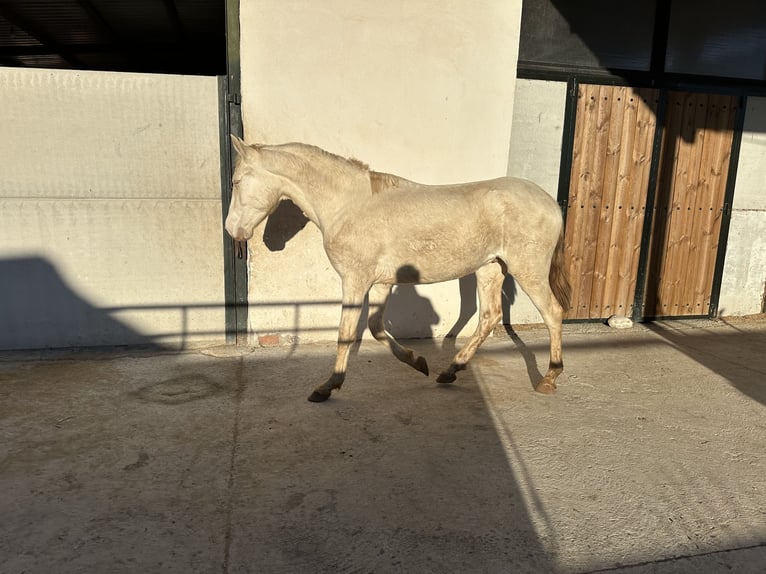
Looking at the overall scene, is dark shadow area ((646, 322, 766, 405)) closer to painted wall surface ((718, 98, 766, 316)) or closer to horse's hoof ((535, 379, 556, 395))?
painted wall surface ((718, 98, 766, 316))

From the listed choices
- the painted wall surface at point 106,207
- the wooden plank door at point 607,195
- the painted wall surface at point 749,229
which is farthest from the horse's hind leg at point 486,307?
the painted wall surface at point 749,229

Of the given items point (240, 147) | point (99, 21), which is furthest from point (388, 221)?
point (99, 21)

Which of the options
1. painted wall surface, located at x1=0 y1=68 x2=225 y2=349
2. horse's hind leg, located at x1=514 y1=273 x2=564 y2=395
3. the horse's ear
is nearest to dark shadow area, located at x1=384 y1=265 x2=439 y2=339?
horse's hind leg, located at x1=514 y1=273 x2=564 y2=395

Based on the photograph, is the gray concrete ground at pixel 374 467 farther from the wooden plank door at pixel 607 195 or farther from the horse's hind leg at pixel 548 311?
the wooden plank door at pixel 607 195

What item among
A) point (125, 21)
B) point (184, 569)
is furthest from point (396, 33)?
point (125, 21)

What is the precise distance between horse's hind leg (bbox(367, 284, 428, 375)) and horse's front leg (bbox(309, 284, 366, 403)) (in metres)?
0.40

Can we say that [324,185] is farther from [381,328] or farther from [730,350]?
[730,350]

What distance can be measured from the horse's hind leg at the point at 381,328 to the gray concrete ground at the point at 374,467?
0.16 m

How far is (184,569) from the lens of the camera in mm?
2166

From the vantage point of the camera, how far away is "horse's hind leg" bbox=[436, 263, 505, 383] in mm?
4375

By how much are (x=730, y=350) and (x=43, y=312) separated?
6.61 meters

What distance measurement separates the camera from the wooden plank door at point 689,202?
19.8 ft

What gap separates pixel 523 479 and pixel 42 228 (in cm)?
447

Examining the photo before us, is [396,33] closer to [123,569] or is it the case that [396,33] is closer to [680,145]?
[680,145]
